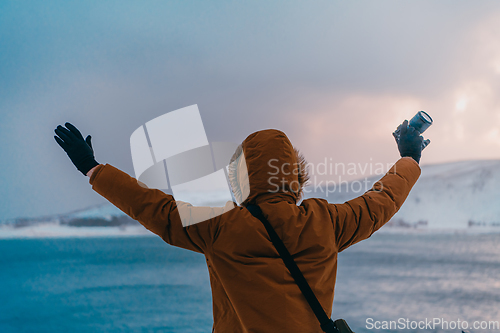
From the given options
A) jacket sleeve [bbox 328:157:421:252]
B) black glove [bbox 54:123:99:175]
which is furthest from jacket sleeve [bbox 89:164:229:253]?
jacket sleeve [bbox 328:157:421:252]

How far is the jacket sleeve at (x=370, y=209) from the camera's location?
125 cm

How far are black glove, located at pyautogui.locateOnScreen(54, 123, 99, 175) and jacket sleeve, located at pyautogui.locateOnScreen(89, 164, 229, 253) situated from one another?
14 cm

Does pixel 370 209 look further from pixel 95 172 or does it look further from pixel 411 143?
pixel 95 172

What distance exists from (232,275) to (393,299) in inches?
565

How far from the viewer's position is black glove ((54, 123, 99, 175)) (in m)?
1.21

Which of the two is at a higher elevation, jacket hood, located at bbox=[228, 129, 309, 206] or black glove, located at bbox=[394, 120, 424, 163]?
black glove, located at bbox=[394, 120, 424, 163]

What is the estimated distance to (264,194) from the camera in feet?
4.00

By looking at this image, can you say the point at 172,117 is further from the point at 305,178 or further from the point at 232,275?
the point at 232,275

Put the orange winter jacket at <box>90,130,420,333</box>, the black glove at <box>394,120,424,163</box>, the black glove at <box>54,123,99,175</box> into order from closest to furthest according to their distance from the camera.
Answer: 1. the orange winter jacket at <box>90,130,420,333</box>
2. the black glove at <box>54,123,99,175</box>
3. the black glove at <box>394,120,424,163</box>

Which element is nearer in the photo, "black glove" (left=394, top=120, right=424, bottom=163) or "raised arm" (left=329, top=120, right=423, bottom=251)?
"raised arm" (left=329, top=120, right=423, bottom=251)

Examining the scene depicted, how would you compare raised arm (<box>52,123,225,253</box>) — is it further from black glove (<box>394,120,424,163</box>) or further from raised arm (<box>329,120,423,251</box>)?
black glove (<box>394,120,424,163</box>)

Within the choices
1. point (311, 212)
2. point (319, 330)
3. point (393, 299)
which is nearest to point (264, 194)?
point (311, 212)

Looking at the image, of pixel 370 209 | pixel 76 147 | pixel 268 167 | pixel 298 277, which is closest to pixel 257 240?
pixel 298 277

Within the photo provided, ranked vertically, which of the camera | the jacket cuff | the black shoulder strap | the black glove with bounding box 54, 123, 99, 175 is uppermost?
the camera
